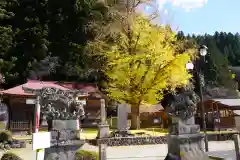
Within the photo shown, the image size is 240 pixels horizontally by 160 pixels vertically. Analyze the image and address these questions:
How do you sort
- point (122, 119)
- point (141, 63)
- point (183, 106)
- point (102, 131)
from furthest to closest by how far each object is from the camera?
point (141, 63), point (122, 119), point (102, 131), point (183, 106)

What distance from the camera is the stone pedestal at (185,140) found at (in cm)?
948

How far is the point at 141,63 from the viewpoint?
83.8 ft

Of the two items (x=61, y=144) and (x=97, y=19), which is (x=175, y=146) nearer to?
(x=61, y=144)

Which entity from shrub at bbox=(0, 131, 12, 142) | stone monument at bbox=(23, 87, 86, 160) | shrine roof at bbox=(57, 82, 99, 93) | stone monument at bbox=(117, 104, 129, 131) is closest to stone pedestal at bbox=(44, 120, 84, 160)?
stone monument at bbox=(23, 87, 86, 160)

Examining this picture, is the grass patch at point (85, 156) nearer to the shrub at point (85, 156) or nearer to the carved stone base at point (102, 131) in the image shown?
the shrub at point (85, 156)

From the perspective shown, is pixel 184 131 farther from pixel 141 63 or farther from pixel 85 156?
pixel 141 63

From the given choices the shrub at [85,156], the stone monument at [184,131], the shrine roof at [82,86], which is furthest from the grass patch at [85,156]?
the shrine roof at [82,86]

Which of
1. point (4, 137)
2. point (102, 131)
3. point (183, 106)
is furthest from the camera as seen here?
point (102, 131)

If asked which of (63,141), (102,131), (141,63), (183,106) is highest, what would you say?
(141,63)

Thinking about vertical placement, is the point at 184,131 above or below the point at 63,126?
below

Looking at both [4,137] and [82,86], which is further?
[82,86]

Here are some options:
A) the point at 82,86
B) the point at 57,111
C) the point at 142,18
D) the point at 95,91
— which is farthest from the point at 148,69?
the point at 57,111

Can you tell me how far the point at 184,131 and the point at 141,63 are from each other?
16.3 metres

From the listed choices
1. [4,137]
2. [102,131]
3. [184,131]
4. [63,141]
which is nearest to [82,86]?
[102,131]
